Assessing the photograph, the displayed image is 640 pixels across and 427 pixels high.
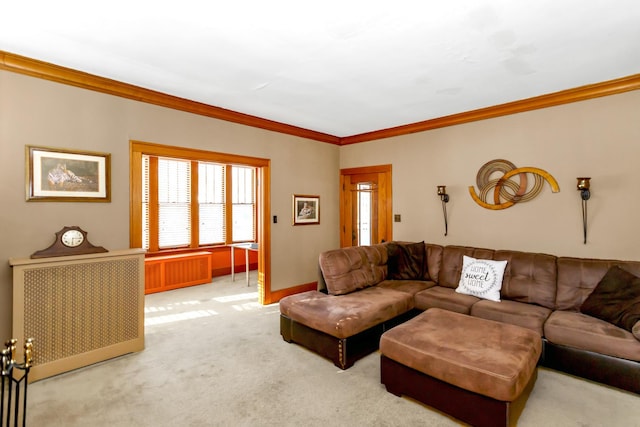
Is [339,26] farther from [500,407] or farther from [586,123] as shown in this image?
[586,123]

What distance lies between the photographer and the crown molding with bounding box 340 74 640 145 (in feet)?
10.5

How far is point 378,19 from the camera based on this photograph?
2168 millimetres

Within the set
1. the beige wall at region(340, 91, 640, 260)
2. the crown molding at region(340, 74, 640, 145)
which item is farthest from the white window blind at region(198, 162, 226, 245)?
the beige wall at region(340, 91, 640, 260)

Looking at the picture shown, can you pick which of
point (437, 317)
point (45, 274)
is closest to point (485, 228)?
point (437, 317)

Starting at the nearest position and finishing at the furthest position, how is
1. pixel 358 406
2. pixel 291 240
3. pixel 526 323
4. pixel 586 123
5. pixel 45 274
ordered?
pixel 358 406
pixel 45 274
pixel 526 323
pixel 586 123
pixel 291 240

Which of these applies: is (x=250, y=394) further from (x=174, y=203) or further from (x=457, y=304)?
(x=174, y=203)

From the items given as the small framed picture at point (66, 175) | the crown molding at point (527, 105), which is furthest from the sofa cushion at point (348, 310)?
the crown molding at point (527, 105)

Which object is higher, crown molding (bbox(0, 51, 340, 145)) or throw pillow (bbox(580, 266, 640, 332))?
crown molding (bbox(0, 51, 340, 145))

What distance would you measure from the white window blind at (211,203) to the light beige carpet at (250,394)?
348 cm

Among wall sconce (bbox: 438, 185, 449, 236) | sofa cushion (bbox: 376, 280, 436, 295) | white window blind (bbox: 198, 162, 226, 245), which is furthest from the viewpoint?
white window blind (bbox: 198, 162, 226, 245)

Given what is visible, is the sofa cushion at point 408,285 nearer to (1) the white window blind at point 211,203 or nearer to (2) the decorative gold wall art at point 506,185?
(2) the decorative gold wall art at point 506,185

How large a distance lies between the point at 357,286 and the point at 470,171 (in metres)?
2.15

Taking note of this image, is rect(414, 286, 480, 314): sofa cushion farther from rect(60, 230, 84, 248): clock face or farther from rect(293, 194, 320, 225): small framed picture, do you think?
rect(60, 230, 84, 248): clock face

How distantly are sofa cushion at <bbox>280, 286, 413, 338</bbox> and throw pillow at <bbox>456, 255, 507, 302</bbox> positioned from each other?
66cm
